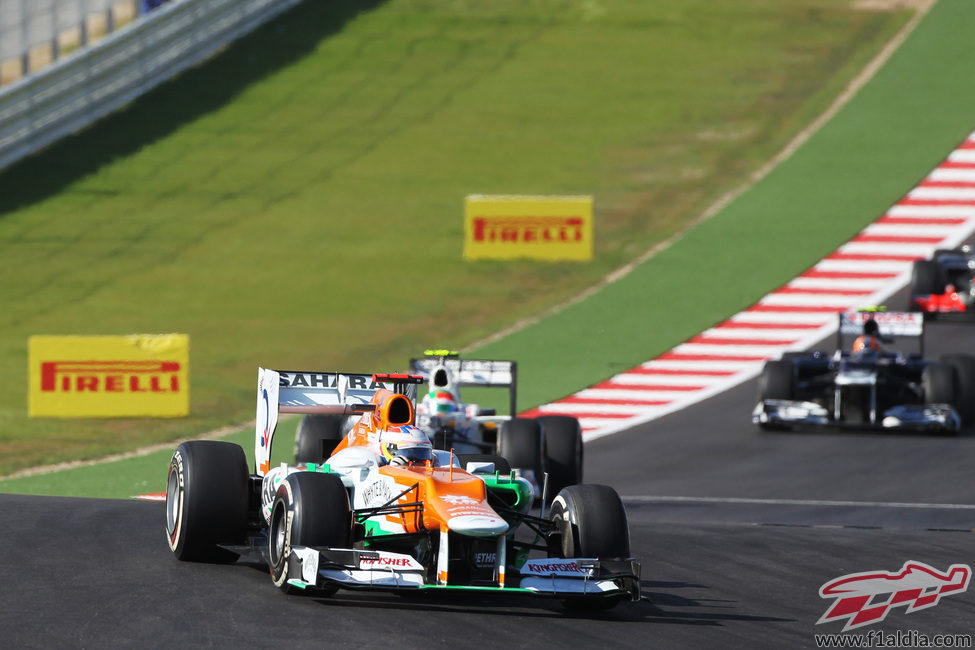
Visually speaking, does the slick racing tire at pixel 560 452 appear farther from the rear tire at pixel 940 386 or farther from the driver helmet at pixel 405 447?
the rear tire at pixel 940 386

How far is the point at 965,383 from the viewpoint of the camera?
75.6 feet

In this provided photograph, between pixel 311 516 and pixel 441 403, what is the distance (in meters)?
7.18

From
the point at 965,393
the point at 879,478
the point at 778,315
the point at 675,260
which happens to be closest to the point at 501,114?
the point at 675,260

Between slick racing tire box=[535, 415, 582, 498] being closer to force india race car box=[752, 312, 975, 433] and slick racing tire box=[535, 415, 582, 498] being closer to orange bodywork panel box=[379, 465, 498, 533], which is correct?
orange bodywork panel box=[379, 465, 498, 533]

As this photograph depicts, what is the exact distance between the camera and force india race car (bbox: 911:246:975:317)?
2797 cm

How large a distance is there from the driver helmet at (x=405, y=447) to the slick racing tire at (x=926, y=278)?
18.0m

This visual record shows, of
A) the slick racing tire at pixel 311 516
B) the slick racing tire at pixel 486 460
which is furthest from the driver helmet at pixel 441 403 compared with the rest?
the slick racing tire at pixel 311 516

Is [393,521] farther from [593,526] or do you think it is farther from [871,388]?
[871,388]

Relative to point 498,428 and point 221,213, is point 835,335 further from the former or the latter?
point 221,213

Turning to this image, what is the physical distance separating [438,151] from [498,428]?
2153 centimetres

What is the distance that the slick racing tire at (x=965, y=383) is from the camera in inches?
901

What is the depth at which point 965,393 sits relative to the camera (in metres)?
23.0
